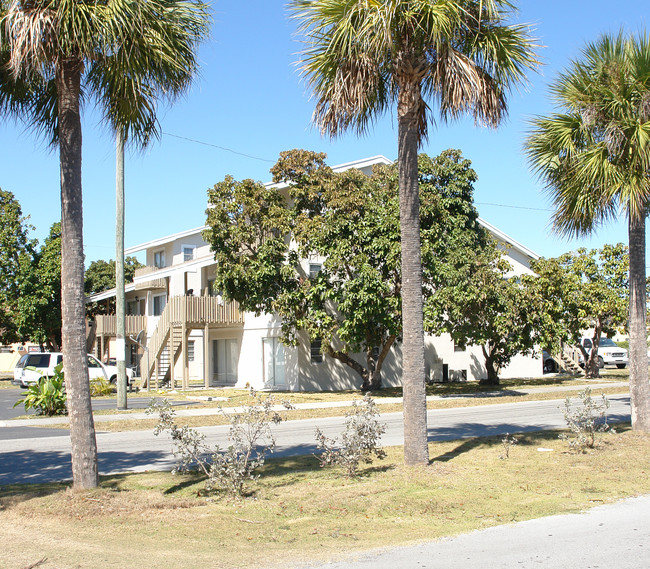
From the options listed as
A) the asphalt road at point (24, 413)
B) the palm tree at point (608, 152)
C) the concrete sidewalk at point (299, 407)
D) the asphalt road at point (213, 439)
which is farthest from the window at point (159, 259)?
the palm tree at point (608, 152)

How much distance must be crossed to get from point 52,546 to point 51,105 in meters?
5.91

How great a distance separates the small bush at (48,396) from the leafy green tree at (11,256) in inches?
862

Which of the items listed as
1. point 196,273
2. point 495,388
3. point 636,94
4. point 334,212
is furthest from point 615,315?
point 636,94

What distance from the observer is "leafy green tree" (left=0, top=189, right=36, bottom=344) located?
3962 centimetres

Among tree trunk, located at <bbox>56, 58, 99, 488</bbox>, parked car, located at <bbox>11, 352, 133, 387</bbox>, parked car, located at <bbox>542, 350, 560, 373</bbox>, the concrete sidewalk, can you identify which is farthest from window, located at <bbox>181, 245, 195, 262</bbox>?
tree trunk, located at <bbox>56, 58, 99, 488</bbox>

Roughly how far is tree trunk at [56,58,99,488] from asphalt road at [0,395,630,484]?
7.04ft

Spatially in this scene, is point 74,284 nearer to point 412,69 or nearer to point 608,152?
point 412,69

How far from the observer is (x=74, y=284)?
814 centimetres

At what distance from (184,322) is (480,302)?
1260 cm

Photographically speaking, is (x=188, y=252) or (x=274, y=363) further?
(x=188, y=252)

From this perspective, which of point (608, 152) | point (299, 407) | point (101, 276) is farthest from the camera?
point (101, 276)

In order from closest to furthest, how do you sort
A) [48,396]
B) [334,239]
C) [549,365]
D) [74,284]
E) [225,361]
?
[74,284] → [48,396] → [334,239] → [225,361] → [549,365]

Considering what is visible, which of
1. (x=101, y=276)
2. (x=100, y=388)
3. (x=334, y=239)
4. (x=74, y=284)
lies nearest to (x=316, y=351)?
(x=334, y=239)

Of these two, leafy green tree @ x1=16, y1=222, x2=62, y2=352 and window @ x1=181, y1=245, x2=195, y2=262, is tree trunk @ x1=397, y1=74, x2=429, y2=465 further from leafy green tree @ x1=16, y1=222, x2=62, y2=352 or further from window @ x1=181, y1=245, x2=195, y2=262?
leafy green tree @ x1=16, y1=222, x2=62, y2=352
